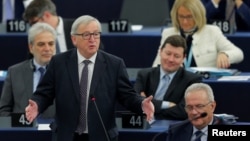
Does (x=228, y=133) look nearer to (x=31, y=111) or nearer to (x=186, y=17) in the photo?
(x=31, y=111)

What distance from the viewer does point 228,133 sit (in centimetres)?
375

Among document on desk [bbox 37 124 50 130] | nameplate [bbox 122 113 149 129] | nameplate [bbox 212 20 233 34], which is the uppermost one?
nameplate [bbox 212 20 233 34]

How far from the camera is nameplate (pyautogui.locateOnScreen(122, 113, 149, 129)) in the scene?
5.91m

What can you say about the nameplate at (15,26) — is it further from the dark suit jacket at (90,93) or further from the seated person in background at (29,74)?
the dark suit jacket at (90,93)

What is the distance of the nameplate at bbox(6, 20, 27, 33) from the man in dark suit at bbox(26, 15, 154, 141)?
2.77 metres

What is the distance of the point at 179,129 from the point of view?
583 centimetres

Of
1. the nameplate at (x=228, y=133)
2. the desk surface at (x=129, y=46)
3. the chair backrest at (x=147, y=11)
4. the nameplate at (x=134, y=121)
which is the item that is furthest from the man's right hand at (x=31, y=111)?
the chair backrest at (x=147, y=11)

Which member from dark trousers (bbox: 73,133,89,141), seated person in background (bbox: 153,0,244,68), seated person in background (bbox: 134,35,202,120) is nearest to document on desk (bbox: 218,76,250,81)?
seated person in background (bbox: 153,0,244,68)

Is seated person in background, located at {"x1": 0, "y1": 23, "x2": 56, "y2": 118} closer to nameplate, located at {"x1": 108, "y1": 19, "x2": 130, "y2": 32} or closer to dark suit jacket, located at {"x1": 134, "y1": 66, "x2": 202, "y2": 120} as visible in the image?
dark suit jacket, located at {"x1": 134, "y1": 66, "x2": 202, "y2": 120}

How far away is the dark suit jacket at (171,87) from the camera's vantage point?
655cm

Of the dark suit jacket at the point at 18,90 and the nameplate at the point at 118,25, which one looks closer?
the dark suit jacket at the point at 18,90

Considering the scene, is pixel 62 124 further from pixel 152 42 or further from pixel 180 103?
pixel 152 42

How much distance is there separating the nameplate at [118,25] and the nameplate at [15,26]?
0.82 m

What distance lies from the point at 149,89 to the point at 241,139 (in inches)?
124
